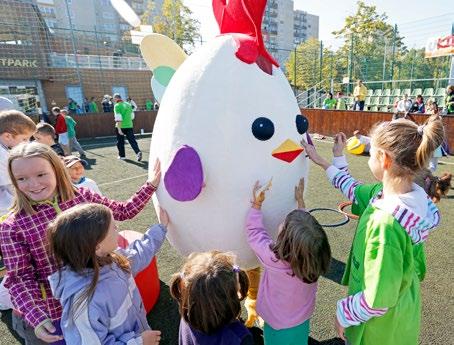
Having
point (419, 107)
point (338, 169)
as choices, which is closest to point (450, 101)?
point (419, 107)

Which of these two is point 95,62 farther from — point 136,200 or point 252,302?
point 252,302

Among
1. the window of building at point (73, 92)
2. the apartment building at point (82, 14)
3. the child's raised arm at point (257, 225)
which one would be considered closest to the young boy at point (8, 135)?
the child's raised arm at point (257, 225)

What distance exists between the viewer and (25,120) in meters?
2.61

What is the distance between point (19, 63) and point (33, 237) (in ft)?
64.5

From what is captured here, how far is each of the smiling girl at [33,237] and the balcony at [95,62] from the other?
1846cm

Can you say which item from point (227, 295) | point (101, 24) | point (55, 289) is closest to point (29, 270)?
point (55, 289)

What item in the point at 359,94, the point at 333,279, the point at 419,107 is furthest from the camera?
the point at 359,94

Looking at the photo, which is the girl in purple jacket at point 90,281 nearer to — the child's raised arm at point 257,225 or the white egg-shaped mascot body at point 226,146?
the white egg-shaped mascot body at point 226,146

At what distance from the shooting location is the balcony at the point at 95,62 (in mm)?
18516

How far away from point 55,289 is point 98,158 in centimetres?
821

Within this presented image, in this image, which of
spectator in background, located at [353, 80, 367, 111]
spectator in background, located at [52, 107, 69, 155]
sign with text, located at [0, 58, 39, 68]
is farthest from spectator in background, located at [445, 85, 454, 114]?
sign with text, located at [0, 58, 39, 68]

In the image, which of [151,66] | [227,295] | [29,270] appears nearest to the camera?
[227,295]

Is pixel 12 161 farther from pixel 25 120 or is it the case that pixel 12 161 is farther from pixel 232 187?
pixel 25 120

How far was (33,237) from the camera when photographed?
1530mm
